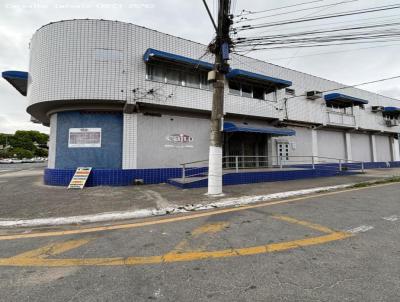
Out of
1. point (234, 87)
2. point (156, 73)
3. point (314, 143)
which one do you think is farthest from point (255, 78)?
point (314, 143)

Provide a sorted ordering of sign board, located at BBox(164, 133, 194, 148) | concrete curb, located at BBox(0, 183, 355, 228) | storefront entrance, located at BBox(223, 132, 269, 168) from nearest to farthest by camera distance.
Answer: concrete curb, located at BBox(0, 183, 355, 228) → sign board, located at BBox(164, 133, 194, 148) → storefront entrance, located at BBox(223, 132, 269, 168)

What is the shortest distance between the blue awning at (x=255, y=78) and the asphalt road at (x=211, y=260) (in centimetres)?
1047

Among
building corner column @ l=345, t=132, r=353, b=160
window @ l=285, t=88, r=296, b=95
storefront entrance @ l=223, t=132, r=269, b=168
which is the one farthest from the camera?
building corner column @ l=345, t=132, r=353, b=160

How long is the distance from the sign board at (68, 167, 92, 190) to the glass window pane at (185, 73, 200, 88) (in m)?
7.24

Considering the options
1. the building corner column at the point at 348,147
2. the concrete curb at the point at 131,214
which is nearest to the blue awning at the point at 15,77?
the concrete curb at the point at 131,214

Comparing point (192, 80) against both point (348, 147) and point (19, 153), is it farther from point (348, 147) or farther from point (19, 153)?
point (19, 153)

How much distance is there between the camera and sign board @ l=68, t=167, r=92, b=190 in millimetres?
9844

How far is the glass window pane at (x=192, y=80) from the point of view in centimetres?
1290

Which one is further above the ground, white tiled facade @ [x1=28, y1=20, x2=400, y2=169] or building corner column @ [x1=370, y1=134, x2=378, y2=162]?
white tiled facade @ [x1=28, y1=20, x2=400, y2=169]

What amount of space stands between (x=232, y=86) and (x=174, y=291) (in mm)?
13920

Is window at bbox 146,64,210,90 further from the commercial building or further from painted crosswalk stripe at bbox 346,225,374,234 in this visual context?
painted crosswalk stripe at bbox 346,225,374,234

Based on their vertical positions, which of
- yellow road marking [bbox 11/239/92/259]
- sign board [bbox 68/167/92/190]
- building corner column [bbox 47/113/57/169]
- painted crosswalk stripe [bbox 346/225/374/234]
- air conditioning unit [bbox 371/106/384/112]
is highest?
air conditioning unit [bbox 371/106/384/112]

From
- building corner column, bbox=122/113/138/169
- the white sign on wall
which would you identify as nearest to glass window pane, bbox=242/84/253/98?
building corner column, bbox=122/113/138/169

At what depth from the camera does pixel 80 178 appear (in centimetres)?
1020
